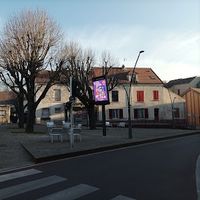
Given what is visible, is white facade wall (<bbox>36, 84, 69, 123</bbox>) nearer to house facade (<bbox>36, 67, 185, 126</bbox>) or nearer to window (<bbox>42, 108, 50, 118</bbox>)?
house facade (<bbox>36, 67, 185, 126</bbox>)

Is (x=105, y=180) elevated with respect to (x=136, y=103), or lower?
lower

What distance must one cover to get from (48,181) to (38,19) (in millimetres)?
23059

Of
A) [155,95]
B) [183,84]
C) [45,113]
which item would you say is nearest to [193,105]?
[155,95]

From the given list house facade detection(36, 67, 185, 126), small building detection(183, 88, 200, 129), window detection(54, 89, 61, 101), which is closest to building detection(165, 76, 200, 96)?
house facade detection(36, 67, 185, 126)

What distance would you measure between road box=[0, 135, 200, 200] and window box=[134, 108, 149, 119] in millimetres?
53450

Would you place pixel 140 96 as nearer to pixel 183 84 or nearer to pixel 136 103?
pixel 136 103

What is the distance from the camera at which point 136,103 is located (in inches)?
2680

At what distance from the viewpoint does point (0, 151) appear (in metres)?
16.6

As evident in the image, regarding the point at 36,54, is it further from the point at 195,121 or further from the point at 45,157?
the point at 195,121

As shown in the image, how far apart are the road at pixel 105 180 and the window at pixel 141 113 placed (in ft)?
175

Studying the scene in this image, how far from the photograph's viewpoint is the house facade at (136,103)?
66.1 metres

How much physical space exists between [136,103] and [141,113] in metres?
2.08

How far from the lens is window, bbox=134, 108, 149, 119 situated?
6706cm

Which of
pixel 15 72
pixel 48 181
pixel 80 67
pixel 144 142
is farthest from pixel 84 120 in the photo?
pixel 48 181
